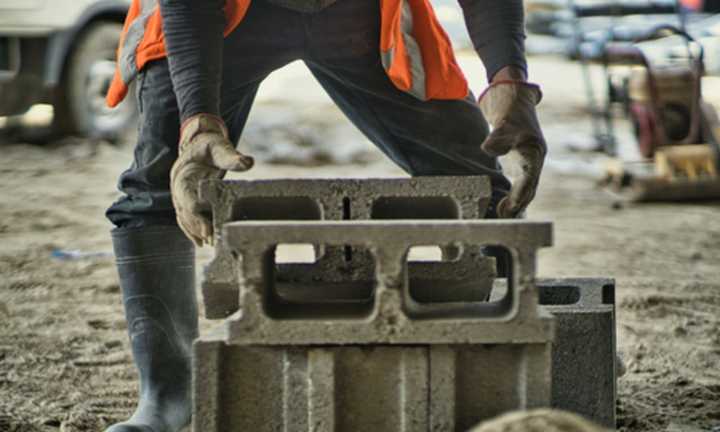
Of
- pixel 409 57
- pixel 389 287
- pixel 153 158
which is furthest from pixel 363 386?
pixel 409 57

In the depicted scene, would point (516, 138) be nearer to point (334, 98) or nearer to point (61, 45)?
point (334, 98)

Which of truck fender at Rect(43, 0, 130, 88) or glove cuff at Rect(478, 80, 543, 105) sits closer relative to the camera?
glove cuff at Rect(478, 80, 543, 105)

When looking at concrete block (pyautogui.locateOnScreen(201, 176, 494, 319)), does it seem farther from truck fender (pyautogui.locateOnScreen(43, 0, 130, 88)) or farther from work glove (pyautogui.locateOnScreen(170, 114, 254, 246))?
truck fender (pyautogui.locateOnScreen(43, 0, 130, 88))

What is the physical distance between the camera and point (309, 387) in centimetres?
219

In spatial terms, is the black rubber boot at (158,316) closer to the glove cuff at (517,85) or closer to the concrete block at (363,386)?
the concrete block at (363,386)

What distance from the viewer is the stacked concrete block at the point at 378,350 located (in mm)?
2092

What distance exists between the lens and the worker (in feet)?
8.86

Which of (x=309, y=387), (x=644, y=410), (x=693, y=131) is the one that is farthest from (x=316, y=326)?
(x=693, y=131)

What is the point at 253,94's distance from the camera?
300 cm

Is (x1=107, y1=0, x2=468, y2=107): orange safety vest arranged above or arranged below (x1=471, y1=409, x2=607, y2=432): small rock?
above

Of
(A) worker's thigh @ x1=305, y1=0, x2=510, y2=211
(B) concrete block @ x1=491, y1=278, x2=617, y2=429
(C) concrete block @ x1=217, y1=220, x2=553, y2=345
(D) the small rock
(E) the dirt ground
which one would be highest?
(A) worker's thigh @ x1=305, y1=0, x2=510, y2=211

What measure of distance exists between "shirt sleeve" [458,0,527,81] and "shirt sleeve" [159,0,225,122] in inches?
26.6

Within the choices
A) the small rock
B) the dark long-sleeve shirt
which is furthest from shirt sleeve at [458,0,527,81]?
the small rock

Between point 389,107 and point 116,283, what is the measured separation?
2.41 metres
